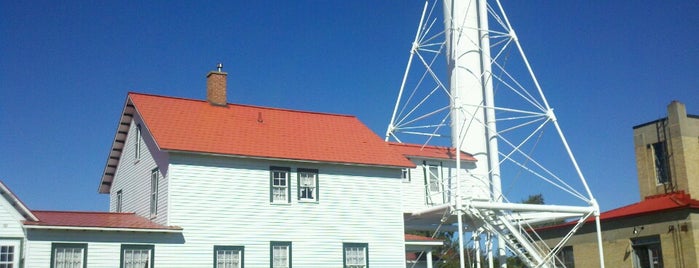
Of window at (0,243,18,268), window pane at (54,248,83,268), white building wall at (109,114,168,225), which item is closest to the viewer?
window at (0,243,18,268)

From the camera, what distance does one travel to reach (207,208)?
96.8 ft

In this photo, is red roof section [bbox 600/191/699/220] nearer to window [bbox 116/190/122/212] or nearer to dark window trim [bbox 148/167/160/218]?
dark window trim [bbox 148/167/160/218]

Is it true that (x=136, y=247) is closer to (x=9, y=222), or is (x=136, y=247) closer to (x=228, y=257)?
(x=228, y=257)

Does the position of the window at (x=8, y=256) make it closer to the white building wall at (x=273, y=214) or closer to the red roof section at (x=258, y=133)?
the white building wall at (x=273, y=214)

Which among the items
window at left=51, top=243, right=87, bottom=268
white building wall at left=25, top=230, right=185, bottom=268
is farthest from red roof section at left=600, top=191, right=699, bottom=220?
window at left=51, top=243, right=87, bottom=268

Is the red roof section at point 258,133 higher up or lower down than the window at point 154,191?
higher up

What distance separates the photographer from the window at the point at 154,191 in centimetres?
3028

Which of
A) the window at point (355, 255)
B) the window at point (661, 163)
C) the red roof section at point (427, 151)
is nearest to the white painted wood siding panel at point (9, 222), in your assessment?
the window at point (355, 255)

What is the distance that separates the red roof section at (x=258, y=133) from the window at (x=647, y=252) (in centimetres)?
1418

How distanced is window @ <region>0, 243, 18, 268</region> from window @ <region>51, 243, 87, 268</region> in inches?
43.6

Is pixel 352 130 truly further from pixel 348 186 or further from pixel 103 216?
pixel 103 216

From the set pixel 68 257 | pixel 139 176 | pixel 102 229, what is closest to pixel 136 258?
pixel 102 229

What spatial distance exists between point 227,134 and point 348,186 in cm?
513

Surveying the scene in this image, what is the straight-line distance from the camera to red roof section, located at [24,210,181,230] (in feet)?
87.0
